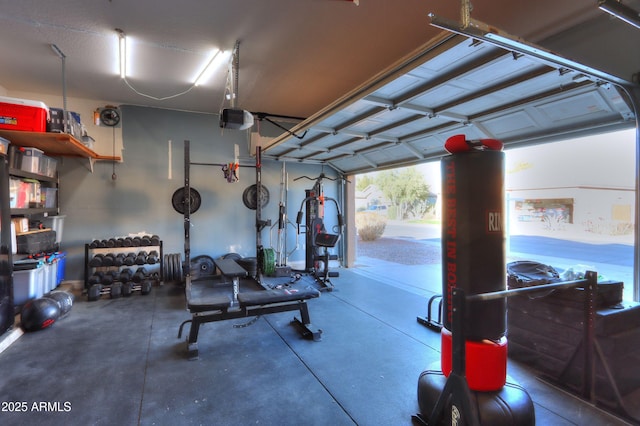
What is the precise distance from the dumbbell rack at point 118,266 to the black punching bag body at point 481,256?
468cm

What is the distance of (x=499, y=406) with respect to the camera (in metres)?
1.69

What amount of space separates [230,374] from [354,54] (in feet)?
11.7

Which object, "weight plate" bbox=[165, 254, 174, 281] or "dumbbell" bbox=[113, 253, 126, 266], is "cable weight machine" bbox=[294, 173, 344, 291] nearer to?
"weight plate" bbox=[165, 254, 174, 281]

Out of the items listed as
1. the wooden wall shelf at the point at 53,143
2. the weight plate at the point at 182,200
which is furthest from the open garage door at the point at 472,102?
the wooden wall shelf at the point at 53,143

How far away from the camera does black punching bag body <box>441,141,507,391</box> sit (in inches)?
68.9

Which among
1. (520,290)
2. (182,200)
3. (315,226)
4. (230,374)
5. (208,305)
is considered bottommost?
(230,374)

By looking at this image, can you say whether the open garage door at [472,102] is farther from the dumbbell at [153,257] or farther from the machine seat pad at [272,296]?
the dumbbell at [153,257]

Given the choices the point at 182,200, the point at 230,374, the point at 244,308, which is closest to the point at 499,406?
the point at 230,374

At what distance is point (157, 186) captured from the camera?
575cm

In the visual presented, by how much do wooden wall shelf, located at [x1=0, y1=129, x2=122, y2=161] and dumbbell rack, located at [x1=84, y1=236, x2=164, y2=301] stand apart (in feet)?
4.62

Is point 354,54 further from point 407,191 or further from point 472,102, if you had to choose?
point 407,191

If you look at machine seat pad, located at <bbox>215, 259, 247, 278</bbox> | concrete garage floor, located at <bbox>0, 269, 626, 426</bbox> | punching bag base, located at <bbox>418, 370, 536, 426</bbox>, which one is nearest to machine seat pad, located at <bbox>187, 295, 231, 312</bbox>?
concrete garage floor, located at <bbox>0, 269, 626, 426</bbox>

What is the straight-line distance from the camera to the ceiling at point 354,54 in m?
2.53

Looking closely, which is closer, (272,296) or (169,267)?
(272,296)
